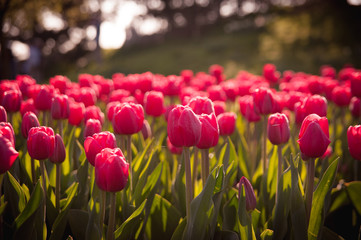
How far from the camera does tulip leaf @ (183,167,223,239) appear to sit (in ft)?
4.99

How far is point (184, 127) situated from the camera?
1.55m

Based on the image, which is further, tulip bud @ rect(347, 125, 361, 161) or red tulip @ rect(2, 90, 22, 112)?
red tulip @ rect(2, 90, 22, 112)

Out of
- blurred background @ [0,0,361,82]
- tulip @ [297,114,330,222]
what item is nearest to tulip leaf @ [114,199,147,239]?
tulip @ [297,114,330,222]

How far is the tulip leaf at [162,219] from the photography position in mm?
1896

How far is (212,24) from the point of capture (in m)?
31.0

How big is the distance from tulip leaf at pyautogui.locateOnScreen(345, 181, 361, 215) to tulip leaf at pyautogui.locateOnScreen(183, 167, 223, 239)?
1.17m

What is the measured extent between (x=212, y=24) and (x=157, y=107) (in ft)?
98.0


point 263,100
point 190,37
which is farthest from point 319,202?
point 190,37

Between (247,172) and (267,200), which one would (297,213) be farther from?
(247,172)

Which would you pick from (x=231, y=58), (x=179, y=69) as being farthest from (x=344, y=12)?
(x=179, y=69)

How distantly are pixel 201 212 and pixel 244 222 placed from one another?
24cm

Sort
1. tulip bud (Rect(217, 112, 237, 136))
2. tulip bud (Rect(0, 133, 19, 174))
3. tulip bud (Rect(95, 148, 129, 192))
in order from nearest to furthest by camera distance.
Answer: tulip bud (Rect(0, 133, 19, 174)), tulip bud (Rect(95, 148, 129, 192)), tulip bud (Rect(217, 112, 237, 136))

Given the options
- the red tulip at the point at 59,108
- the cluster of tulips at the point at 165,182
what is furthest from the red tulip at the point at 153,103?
the red tulip at the point at 59,108

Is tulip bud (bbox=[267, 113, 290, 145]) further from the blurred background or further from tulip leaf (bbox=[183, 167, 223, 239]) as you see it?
the blurred background
